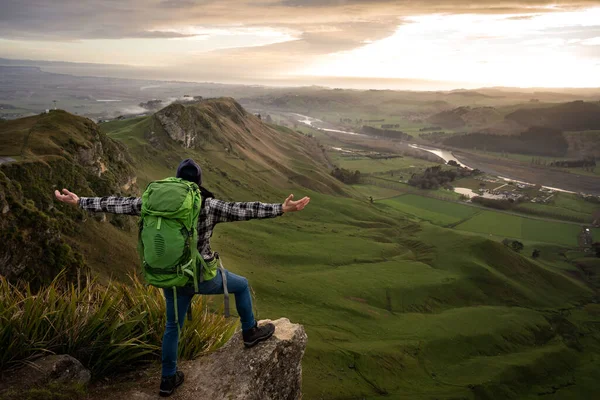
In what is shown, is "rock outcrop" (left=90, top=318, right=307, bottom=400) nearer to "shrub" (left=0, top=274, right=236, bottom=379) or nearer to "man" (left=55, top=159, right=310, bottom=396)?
"man" (left=55, top=159, right=310, bottom=396)

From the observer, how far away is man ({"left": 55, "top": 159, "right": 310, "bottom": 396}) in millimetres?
7742

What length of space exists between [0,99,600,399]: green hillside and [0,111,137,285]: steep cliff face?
107cm

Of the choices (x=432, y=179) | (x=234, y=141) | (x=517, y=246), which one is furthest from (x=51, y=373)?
(x=432, y=179)

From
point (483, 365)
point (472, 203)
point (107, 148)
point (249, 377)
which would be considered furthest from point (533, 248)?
point (249, 377)

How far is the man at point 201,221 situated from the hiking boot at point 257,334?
67 centimetres

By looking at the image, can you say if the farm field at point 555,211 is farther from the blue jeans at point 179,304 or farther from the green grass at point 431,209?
the blue jeans at point 179,304

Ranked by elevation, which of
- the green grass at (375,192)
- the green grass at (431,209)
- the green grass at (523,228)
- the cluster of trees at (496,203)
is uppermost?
the green grass at (375,192)

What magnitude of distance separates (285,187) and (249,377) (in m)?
117

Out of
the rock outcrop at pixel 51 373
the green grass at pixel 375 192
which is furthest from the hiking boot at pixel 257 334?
the green grass at pixel 375 192

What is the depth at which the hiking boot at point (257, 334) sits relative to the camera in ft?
29.7

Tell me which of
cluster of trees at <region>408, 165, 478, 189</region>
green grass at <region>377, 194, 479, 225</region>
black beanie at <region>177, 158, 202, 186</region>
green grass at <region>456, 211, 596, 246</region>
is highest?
black beanie at <region>177, 158, 202, 186</region>

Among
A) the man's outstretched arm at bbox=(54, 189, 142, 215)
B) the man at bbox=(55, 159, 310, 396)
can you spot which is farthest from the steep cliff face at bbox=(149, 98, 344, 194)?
the man at bbox=(55, 159, 310, 396)

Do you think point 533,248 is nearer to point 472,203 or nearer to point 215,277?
point 472,203

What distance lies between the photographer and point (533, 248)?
116 metres
